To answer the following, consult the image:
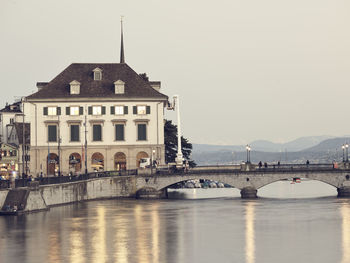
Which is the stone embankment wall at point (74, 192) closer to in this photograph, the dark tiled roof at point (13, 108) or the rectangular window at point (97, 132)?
the rectangular window at point (97, 132)

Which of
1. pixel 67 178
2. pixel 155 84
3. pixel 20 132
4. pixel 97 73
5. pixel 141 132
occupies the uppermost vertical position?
pixel 97 73

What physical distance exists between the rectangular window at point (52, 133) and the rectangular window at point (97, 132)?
5.74m

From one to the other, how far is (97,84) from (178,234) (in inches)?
2196

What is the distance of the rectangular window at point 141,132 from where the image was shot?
126 m

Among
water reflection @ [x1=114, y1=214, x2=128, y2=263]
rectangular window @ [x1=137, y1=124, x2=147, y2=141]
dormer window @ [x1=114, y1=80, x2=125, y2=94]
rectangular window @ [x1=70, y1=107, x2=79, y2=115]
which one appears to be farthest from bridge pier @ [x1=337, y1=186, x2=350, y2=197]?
rectangular window @ [x1=70, y1=107, x2=79, y2=115]

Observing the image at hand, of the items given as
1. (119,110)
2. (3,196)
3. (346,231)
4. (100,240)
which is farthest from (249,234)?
(119,110)

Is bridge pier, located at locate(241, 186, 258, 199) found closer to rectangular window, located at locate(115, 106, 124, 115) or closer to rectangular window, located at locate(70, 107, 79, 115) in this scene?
rectangular window, located at locate(115, 106, 124, 115)

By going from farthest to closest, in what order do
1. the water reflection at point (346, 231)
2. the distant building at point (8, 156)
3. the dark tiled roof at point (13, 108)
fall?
1. the dark tiled roof at point (13, 108)
2. the distant building at point (8, 156)
3. the water reflection at point (346, 231)

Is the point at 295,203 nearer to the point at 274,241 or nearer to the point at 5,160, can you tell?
the point at 274,241

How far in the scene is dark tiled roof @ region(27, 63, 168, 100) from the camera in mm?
125750

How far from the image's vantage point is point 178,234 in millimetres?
75188

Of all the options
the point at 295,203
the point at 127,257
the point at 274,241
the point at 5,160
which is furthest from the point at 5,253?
the point at 5,160

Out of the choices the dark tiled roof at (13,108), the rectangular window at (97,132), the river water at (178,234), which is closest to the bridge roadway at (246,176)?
the river water at (178,234)

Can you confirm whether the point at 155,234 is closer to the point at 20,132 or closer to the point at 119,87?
the point at 119,87
